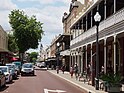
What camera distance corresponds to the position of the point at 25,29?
80.6m

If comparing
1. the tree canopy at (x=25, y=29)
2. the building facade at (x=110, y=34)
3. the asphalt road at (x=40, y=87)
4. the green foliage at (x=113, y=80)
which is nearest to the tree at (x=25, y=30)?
the tree canopy at (x=25, y=29)

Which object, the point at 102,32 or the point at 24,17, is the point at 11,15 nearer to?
the point at 24,17

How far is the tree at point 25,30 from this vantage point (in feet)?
265

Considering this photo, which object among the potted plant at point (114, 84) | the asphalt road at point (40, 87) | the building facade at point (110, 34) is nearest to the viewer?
the potted plant at point (114, 84)

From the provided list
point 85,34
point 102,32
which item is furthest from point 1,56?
point 102,32

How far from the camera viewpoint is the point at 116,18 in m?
25.5

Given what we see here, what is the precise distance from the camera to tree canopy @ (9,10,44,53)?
265 feet

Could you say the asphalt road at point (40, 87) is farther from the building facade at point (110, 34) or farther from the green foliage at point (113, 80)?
the green foliage at point (113, 80)

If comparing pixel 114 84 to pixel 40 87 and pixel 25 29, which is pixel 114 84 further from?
pixel 25 29

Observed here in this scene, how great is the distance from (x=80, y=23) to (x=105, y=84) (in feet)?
91.4

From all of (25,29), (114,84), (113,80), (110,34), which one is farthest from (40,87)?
(25,29)

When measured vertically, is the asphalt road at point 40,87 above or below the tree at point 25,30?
below

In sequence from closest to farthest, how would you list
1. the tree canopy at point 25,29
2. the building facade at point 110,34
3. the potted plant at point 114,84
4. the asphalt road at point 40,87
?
1. the potted plant at point 114,84
2. the asphalt road at point 40,87
3. the building facade at point 110,34
4. the tree canopy at point 25,29

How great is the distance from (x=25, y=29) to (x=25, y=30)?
262 mm
